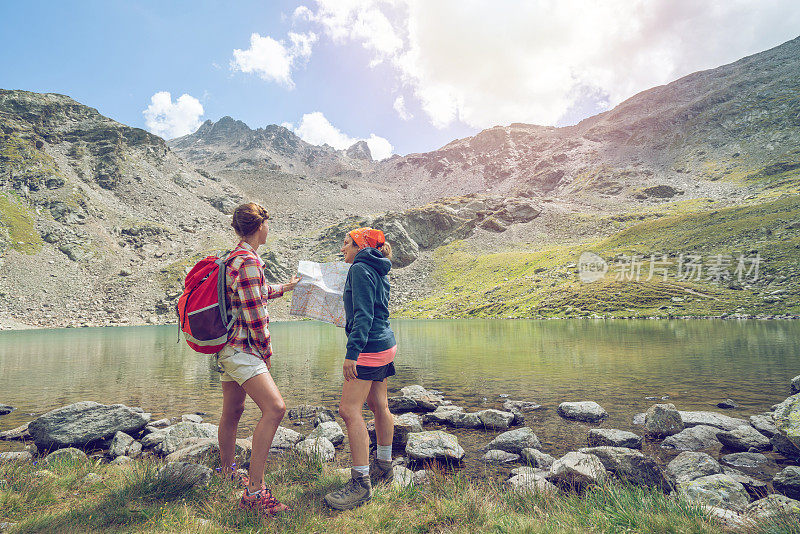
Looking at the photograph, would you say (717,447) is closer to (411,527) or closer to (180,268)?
(411,527)

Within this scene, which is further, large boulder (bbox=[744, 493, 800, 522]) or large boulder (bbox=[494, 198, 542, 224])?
large boulder (bbox=[494, 198, 542, 224])

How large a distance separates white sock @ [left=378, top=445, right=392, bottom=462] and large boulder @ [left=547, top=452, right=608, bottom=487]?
9.28 feet

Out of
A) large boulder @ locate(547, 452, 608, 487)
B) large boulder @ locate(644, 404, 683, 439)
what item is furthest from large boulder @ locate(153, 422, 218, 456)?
large boulder @ locate(644, 404, 683, 439)

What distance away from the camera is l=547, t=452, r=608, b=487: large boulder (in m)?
5.74

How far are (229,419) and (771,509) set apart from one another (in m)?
7.01

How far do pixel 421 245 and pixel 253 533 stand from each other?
144678 millimetres

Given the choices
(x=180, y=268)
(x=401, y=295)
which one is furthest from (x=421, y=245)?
(x=180, y=268)

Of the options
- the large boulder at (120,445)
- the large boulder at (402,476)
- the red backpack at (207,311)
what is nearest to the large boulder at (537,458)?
the large boulder at (402,476)

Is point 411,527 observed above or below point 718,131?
below

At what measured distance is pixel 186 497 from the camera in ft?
15.8

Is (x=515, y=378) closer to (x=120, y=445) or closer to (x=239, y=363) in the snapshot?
(x=120, y=445)

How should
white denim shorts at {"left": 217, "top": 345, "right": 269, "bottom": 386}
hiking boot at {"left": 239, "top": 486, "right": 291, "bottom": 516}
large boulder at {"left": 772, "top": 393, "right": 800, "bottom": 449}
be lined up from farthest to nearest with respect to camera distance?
large boulder at {"left": 772, "top": 393, "right": 800, "bottom": 449} → white denim shorts at {"left": 217, "top": 345, "right": 269, "bottom": 386} → hiking boot at {"left": 239, "top": 486, "right": 291, "bottom": 516}

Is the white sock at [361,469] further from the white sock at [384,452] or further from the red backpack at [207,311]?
the red backpack at [207,311]

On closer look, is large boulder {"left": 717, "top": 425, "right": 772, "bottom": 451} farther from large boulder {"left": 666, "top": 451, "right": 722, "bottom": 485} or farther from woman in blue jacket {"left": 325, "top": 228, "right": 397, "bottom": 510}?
woman in blue jacket {"left": 325, "top": 228, "right": 397, "bottom": 510}
